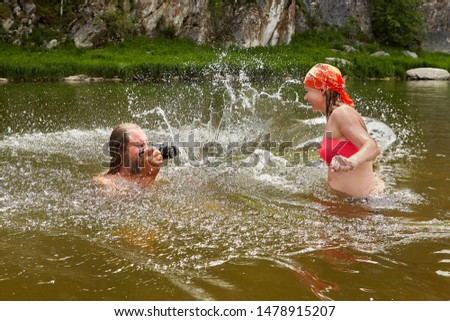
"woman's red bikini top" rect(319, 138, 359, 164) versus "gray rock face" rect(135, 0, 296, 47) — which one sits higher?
"gray rock face" rect(135, 0, 296, 47)

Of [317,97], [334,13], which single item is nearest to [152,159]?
[317,97]

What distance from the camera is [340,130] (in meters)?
5.35

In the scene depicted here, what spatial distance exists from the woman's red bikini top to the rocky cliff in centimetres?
2687

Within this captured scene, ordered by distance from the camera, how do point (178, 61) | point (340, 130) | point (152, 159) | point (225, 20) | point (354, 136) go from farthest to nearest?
point (225, 20) < point (178, 61) < point (152, 159) < point (340, 130) < point (354, 136)

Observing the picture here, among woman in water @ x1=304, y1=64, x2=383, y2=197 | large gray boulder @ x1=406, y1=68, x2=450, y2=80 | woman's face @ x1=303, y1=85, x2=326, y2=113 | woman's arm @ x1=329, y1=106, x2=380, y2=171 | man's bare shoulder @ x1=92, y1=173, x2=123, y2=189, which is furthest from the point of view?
large gray boulder @ x1=406, y1=68, x2=450, y2=80

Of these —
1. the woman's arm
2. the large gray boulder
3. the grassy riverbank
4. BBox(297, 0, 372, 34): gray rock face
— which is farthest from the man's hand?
BBox(297, 0, 372, 34): gray rock face

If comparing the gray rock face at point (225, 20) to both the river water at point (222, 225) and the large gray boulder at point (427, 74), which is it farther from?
the river water at point (222, 225)

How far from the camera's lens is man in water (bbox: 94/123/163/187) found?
560 centimetres

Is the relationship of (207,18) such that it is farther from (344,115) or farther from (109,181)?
(344,115)

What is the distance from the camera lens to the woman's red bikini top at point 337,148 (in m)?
5.39

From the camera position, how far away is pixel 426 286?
3.42 m

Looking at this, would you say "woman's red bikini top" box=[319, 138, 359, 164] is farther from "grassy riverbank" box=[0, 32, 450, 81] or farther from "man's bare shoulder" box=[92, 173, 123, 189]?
"grassy riverbank" box=[0, 32, 450, 81]

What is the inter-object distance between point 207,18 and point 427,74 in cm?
1438

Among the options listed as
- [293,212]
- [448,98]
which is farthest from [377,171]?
[448,98]
